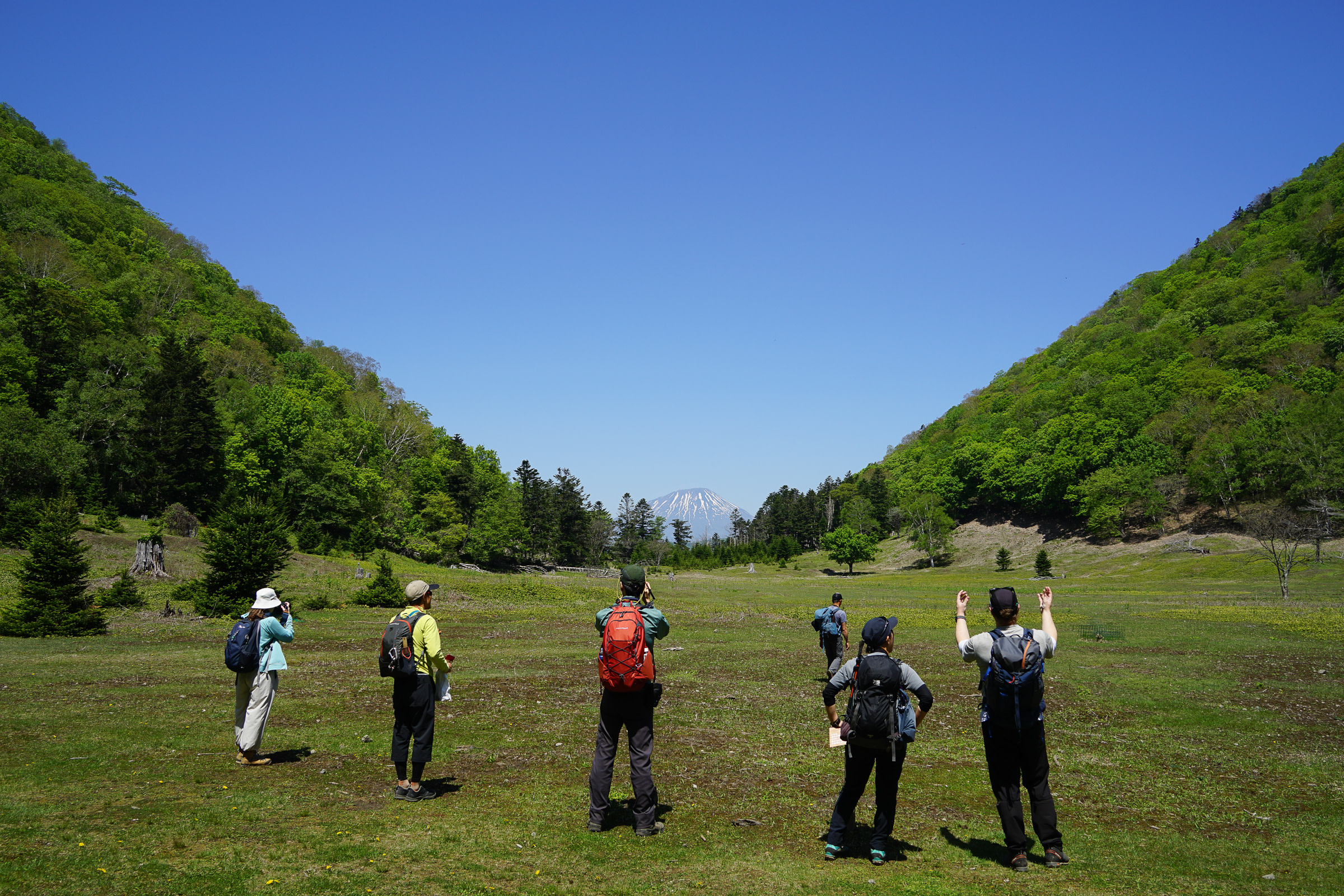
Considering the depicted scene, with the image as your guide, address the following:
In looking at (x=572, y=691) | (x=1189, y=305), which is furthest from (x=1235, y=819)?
(x=1189, y=305)

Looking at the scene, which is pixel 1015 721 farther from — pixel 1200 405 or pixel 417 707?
pixel 1200 405

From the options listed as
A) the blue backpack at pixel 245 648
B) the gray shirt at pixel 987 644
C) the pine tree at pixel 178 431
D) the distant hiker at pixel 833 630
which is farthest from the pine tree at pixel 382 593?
the pine tree at pixel 178 431

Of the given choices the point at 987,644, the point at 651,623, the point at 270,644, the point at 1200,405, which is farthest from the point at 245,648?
the point at 1200,405

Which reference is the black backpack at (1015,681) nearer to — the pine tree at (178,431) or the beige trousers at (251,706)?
the beige trousers at (251,706)

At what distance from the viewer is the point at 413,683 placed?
8.65m

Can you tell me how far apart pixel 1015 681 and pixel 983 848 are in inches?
82.9

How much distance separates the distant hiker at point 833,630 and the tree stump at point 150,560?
40.2 metres

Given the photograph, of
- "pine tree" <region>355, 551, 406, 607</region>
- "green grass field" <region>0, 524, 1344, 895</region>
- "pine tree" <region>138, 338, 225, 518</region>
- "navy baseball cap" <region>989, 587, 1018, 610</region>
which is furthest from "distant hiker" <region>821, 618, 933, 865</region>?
"pine tree" <region>138, 338, 225, 518</region>

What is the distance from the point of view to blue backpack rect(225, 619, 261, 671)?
9.83 m

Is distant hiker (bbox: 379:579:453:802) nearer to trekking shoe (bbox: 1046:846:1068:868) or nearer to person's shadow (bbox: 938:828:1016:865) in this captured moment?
person's shadow (bbox: 938:828:1016:865)

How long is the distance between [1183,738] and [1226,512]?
4334 inches

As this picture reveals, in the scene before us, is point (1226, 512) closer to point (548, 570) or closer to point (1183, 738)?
point (548, 570)

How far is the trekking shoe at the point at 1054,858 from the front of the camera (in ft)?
23.2

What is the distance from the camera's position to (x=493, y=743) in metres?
11.9
